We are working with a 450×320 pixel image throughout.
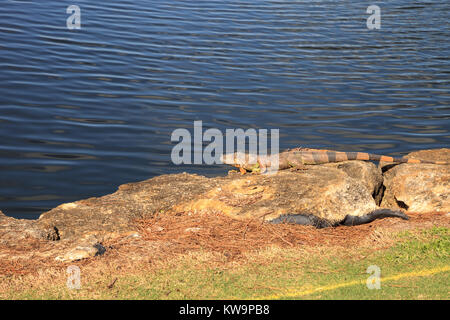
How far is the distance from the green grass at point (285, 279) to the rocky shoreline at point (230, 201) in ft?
2.86

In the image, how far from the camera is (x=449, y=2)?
27.9 meters

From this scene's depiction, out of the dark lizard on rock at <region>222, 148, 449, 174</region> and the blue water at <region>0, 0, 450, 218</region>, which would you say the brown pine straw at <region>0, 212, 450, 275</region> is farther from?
the blue water at <region>0, 0, 450, 218</region>

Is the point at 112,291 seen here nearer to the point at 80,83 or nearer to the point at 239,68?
the point at 80,83

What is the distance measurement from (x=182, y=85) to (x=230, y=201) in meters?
8.50

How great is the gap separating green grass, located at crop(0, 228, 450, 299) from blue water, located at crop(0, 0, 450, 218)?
13.4 feet

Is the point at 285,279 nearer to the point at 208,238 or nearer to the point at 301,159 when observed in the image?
the point at 208,238

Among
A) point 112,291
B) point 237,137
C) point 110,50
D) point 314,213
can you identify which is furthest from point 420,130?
point 112,291

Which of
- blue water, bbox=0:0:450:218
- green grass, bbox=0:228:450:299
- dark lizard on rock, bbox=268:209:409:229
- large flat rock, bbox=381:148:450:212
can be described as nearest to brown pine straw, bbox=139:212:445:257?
dark lizard on rock, bbox=268:209:409:229

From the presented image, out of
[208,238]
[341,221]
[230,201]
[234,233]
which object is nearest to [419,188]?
[341,221]

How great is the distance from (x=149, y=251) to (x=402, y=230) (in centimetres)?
281

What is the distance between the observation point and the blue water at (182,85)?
36.0 feet

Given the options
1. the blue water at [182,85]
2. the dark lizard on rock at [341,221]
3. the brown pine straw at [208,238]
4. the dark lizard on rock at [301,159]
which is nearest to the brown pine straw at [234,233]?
the brown pine straw at [208,238]

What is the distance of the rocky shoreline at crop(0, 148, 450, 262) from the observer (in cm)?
664

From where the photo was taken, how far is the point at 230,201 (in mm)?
7199
